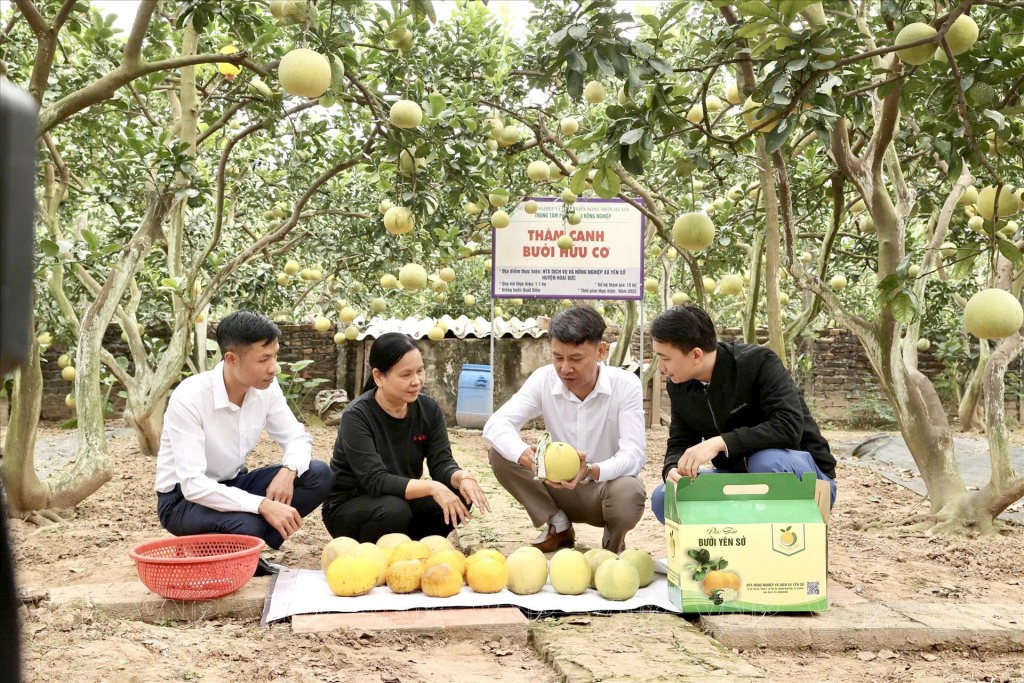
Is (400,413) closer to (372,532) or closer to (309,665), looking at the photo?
(372,532)

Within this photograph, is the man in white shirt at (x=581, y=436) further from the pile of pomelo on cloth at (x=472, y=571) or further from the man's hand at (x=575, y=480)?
the pile of pomelo on cloth at (x=472, y=571)

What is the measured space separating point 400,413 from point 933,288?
6743mm

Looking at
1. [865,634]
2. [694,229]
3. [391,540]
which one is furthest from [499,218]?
[865,634]

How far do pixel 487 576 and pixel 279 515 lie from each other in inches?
30.7

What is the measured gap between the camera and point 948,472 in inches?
184

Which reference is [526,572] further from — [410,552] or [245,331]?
[245,331]

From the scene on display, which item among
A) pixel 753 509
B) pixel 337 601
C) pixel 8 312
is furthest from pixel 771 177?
pixel 8 312

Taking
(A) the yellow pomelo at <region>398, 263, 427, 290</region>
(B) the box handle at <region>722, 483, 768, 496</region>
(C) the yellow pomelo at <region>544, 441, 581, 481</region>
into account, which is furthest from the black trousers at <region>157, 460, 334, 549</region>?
(A) the yellow pomelo at <region>398, 263, 427, 290</region>

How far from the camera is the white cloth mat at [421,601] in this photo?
2977 mm

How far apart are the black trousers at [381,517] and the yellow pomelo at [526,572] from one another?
0.47m

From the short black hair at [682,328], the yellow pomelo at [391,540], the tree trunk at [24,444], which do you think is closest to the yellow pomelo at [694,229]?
the short black hair at [682,328]

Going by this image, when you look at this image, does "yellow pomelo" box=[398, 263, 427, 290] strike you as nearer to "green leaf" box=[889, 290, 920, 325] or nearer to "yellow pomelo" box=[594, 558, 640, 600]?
"yellow pomelo" box=[594, 558, 640, 600]

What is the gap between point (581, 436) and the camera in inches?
156

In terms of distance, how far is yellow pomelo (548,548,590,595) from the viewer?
3158 millimetres
